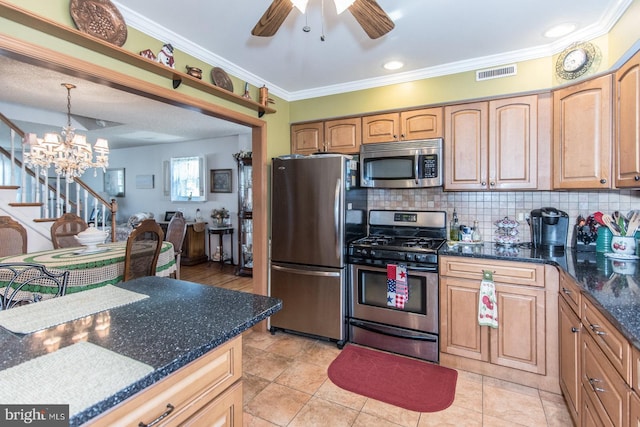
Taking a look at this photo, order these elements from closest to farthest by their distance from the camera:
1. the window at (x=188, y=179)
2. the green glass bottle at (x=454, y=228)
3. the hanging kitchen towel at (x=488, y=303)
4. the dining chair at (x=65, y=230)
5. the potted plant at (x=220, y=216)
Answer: the hanging kitchen towel at (x=488, y=303), the green glass bottle at (x=454, y=228), the dining chair at (x=65, y=230), the potted plant at (x=220, y=216), the window at (x=188, y=179)

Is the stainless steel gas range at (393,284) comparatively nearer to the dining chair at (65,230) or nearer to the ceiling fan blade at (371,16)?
the ceiling fan blade at (371,16)

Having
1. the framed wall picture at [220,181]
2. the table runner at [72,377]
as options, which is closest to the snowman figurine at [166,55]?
the table runner at [72,377]

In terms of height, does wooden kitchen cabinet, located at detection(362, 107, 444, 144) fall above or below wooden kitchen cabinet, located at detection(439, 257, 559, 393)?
above

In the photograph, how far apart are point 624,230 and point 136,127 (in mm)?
6122

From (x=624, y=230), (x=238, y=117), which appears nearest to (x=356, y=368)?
(x=624, y=230)

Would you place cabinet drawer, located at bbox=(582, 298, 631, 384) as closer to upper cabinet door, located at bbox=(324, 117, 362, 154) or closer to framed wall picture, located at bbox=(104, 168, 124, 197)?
upper cabinet door, located at bbox=(324, 117, 362, 154)

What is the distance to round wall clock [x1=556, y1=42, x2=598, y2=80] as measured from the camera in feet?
7.02

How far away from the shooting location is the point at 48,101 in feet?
13.6

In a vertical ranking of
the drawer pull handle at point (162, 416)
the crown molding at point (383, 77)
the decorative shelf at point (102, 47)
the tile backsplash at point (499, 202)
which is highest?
the crown molding at point (383, 77)

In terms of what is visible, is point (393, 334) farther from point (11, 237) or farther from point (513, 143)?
point (11, 237)

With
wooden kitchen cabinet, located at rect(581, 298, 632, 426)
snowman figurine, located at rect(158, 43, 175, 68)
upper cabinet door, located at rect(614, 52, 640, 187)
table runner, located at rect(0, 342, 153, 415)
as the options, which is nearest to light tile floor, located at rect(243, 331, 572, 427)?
wooden kitchen cabinet, located at rect(581, 298, 632, 426)

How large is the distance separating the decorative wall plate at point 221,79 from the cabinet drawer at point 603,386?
2.85m

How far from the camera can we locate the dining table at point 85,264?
7.95 ft

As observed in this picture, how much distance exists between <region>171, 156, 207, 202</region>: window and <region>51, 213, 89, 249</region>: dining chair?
2.57 m
